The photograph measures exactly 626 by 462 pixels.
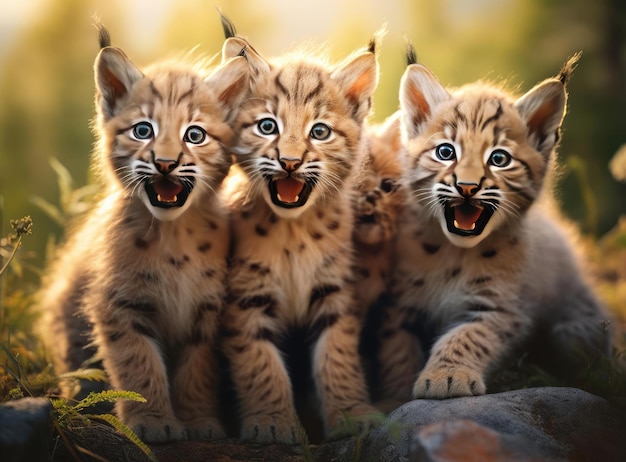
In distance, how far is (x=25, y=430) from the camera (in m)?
2.95

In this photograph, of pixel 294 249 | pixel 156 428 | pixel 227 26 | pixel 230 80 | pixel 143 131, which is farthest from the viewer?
pixel 227 26

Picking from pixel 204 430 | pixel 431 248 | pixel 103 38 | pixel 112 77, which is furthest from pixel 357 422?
pixel 103 38

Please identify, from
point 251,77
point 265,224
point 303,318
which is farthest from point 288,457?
point 251,77

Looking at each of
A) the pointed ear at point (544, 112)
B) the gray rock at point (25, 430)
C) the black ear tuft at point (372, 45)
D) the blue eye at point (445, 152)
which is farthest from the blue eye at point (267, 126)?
the gray rock at point (25, 430)

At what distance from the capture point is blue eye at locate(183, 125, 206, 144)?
3.96 meters

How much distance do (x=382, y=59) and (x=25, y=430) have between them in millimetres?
7772

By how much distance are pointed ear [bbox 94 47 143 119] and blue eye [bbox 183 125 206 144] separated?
442 mm

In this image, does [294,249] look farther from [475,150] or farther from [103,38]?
[103,38]

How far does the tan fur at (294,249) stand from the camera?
4039mm

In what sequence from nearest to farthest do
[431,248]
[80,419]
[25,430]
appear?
[25,430], [80,419], [431,248]

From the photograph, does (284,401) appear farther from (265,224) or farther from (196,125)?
(196,125)

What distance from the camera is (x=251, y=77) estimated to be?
4270 mm

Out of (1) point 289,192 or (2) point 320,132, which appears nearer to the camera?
(1) point 289,192

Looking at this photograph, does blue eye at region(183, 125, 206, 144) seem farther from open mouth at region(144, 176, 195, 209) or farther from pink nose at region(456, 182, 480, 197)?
pink nose at region(456, 182, 480, 197)
